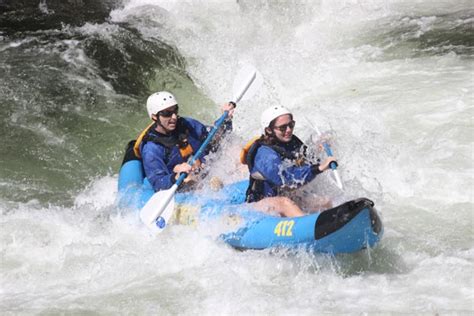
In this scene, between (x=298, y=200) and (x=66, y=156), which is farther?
(x=66, y=156)

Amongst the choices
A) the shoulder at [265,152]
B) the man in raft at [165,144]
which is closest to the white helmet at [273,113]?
the shoulder at [265,152]

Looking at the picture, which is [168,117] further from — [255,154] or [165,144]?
[255,154]

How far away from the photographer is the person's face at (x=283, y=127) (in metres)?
4.90

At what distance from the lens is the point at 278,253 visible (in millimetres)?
4684

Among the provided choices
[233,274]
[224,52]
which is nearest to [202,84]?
[224,52]

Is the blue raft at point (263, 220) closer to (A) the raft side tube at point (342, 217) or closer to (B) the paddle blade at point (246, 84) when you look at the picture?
(A) the raft side tube at point (342, 217)

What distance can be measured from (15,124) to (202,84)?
→ 234 centimetres

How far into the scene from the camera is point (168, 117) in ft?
18.4

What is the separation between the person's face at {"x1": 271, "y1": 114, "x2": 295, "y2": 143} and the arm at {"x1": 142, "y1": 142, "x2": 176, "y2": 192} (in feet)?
3.42

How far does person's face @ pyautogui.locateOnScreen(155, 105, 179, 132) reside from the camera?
5.58 metres

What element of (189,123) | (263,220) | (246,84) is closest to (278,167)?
(263,220)

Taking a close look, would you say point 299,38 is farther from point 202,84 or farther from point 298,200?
point 298,200

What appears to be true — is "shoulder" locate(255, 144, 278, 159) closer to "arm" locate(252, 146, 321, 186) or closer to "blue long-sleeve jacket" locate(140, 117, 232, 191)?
"arm" locate(252, 146, 321, 186)

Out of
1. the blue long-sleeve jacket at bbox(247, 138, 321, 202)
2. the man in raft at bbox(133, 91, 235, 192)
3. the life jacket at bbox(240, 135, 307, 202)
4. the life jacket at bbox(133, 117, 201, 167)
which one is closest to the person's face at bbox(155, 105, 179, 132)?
the man in raft at bbox(133, 91, 235, 192)
